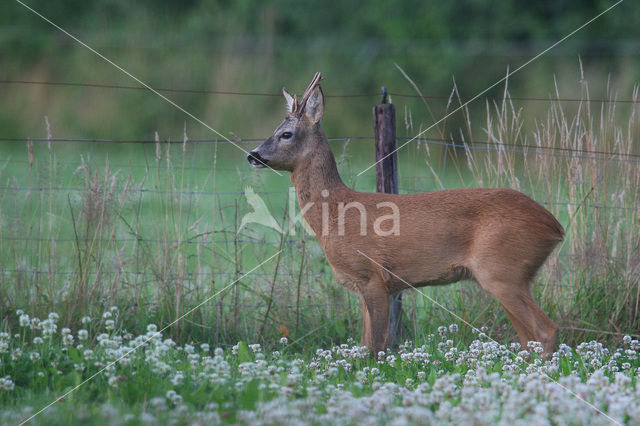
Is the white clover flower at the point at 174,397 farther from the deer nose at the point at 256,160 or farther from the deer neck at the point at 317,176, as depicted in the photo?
the deer neck at the point at 317,176

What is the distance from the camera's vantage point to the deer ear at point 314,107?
5660 millimetres

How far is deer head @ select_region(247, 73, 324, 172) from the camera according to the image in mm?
5645

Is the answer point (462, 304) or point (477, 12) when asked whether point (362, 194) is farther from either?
point (477, 12)

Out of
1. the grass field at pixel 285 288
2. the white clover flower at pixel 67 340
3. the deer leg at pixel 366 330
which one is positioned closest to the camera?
the white clover flower at pixel 67 340

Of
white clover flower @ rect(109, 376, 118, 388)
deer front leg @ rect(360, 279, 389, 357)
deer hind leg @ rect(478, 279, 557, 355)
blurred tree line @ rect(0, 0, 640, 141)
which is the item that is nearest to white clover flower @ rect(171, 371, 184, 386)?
white clover flower @ rect(109, 376, 118, 388)

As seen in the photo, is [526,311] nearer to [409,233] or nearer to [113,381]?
[409,233]

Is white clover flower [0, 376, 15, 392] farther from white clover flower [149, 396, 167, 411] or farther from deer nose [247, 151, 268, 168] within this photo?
deer nose [247, 151, 268, 168]

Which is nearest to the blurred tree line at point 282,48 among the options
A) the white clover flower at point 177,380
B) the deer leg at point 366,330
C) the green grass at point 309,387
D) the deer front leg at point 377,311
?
the deer leg at point 366,330

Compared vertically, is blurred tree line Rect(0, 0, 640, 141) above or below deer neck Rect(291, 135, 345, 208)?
above

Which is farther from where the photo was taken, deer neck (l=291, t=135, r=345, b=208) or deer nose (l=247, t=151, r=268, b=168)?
deer neck (l=291, t=135, r=345, b=208)

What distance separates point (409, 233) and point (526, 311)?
2.86 ft

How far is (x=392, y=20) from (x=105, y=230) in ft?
32.9

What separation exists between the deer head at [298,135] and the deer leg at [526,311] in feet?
4.81

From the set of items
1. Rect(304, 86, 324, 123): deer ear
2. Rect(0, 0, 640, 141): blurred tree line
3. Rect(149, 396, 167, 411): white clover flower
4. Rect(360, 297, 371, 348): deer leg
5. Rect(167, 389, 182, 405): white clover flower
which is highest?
Rect(0, 0, 640, 141): blurred tree line
